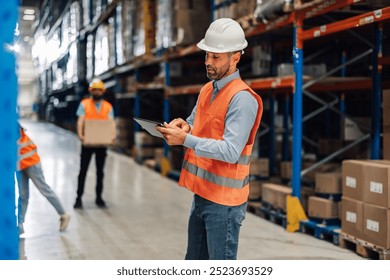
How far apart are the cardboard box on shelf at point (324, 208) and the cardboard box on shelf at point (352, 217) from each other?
1.15ft

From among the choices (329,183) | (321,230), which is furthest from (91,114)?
(321,230)

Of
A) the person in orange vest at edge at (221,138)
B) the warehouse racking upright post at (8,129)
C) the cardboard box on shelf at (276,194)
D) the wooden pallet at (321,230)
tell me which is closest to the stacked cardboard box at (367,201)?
the wooden pallet at (321,230)

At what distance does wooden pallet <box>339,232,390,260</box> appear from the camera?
441cm

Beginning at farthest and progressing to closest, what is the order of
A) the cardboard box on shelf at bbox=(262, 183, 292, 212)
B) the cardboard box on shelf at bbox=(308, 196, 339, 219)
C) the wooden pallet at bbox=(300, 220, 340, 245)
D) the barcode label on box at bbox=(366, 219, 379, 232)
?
the cardboard box on shelf at bbox=(262, 183, 292, 212), the cardboard box on shelf at bbox=(308, 196, 339, 219), the wooden pallet at bbox=(300, 220, 340, 245), the barcode label on box at bbox=(366, 219, 379, 232)

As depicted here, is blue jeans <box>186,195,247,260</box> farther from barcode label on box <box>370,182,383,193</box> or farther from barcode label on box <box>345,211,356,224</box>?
barcode label on box <box>345,211,356,224</box>

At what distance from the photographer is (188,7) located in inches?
343

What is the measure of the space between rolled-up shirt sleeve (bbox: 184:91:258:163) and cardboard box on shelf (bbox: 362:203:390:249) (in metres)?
2.45

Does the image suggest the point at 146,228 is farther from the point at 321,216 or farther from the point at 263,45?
the point at 263,45

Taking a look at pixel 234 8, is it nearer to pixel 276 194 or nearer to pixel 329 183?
pixel 276 194

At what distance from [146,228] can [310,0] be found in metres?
2.89

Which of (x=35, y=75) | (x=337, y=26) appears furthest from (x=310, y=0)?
(x=35, y=75)

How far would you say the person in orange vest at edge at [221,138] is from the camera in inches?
94.3

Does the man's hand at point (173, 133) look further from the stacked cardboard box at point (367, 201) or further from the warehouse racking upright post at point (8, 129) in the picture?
the stacked cardboard box at point (367, 201)

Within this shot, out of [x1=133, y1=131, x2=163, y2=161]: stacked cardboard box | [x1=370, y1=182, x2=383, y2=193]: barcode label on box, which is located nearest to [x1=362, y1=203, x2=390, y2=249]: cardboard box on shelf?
[x1=370, y1=182, x2=383, y2=193]: barcode label on box
